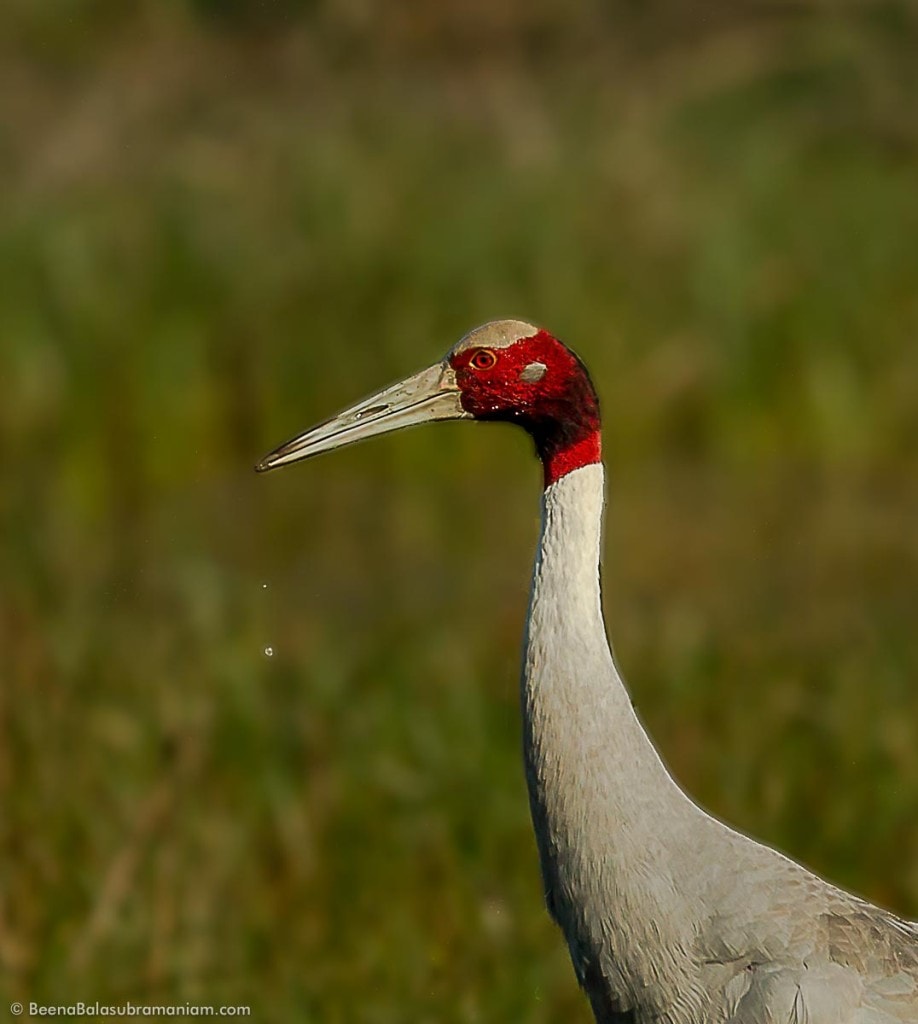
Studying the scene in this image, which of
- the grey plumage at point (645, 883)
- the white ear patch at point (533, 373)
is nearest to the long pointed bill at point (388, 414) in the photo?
the white ear patch at point (533, 373)

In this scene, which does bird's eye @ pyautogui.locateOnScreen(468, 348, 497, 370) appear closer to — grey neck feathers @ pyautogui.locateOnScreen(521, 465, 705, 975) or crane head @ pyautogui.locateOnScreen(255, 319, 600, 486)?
crane head @ pyautogui.locateOnScreen(255, 319, 600, 486)

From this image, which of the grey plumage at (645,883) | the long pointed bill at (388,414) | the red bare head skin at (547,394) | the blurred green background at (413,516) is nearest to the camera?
the grey plumage at (645,883)

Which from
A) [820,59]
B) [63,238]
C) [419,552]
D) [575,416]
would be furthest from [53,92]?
[575,416]

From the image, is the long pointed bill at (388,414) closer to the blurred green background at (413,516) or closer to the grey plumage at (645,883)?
the grey plumage at (645,883)

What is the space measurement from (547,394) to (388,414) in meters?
0.32

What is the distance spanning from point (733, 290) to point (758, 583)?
1693 mm

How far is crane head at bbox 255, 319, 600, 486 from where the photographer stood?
3.77 metres

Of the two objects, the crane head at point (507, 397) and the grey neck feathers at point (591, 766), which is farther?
the crane head at point (507, 397)

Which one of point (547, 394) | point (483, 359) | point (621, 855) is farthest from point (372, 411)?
point (621, 855)

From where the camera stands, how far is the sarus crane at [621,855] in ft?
11.8

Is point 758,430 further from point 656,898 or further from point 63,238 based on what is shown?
point 656,898

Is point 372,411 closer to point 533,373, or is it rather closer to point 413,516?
point 533,373

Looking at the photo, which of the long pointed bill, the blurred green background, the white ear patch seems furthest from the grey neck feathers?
the blurred green background

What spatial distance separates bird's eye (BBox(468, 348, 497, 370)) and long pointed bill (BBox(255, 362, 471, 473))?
0.06m
